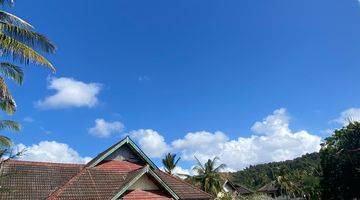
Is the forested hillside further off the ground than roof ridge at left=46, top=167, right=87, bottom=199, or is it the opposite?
the forested hillside

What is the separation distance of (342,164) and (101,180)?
19.0 metres

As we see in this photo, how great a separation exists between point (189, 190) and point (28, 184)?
35.1 feet

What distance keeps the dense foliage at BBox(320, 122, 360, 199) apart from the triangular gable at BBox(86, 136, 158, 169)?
565 inches

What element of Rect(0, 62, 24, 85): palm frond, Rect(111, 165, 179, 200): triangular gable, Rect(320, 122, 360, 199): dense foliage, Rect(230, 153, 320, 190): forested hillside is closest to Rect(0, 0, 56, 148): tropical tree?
Rect(0, 62, 24, 85): palm frond

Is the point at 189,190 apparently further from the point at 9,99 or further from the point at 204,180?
the point at 204,180

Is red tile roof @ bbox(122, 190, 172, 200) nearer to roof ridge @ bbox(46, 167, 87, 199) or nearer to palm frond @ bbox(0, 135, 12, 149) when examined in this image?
roof ridge @ bbox(46, 167, 87, 199)

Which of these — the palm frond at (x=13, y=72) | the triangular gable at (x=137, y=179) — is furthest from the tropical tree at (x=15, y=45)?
the triangular gable at (x=137, y=179)

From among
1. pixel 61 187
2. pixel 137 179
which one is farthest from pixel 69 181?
pixel 137 179

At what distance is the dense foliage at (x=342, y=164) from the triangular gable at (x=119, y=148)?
47.1ft

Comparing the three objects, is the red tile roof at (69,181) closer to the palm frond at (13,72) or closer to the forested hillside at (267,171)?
the palm frond at (13,72)

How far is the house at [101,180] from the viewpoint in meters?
22.8

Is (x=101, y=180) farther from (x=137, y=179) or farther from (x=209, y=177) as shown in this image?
(x=209, y=177)

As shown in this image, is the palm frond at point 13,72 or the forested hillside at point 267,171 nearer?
the palm frond at point 13,72

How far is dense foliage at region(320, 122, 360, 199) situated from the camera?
1242 inches
